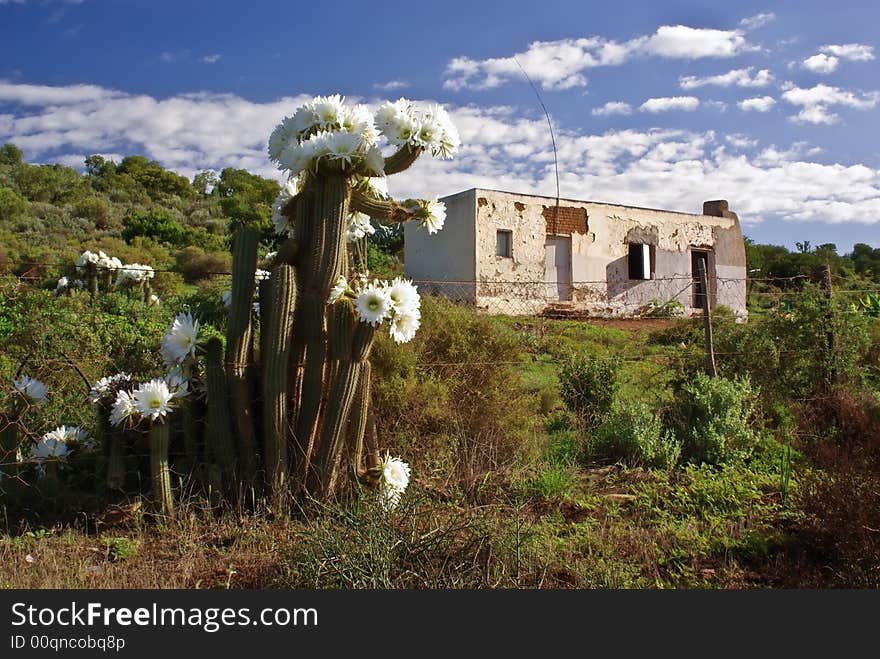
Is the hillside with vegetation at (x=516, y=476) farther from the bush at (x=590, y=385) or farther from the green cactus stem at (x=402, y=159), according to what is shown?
the green cactus stem at (x=402, y=159)

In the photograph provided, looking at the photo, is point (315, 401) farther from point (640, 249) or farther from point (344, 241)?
point (640, 249)

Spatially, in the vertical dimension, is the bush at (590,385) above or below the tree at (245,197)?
below

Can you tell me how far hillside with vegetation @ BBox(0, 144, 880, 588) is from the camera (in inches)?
160

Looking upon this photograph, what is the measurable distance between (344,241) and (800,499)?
11.8 feet

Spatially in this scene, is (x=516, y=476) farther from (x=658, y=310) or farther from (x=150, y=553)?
(x=658, y=310)

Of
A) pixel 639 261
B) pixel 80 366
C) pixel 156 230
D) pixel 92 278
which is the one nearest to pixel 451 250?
pixel 639 261

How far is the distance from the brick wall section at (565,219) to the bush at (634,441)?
13981mm

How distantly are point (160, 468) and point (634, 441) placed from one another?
3.99 m

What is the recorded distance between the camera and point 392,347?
258 inches

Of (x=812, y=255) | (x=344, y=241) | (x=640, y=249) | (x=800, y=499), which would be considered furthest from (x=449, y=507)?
(x=812, y=255)

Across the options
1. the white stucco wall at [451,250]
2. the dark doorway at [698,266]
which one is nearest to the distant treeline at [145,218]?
the dark doorway at [698,266]

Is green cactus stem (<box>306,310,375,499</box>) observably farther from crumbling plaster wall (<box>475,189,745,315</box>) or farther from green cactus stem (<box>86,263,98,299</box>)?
crumbling plaster wall (<box>475,189,745,315</box>)

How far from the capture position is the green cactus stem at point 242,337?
4.94m

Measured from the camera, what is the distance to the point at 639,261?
2253 cm
